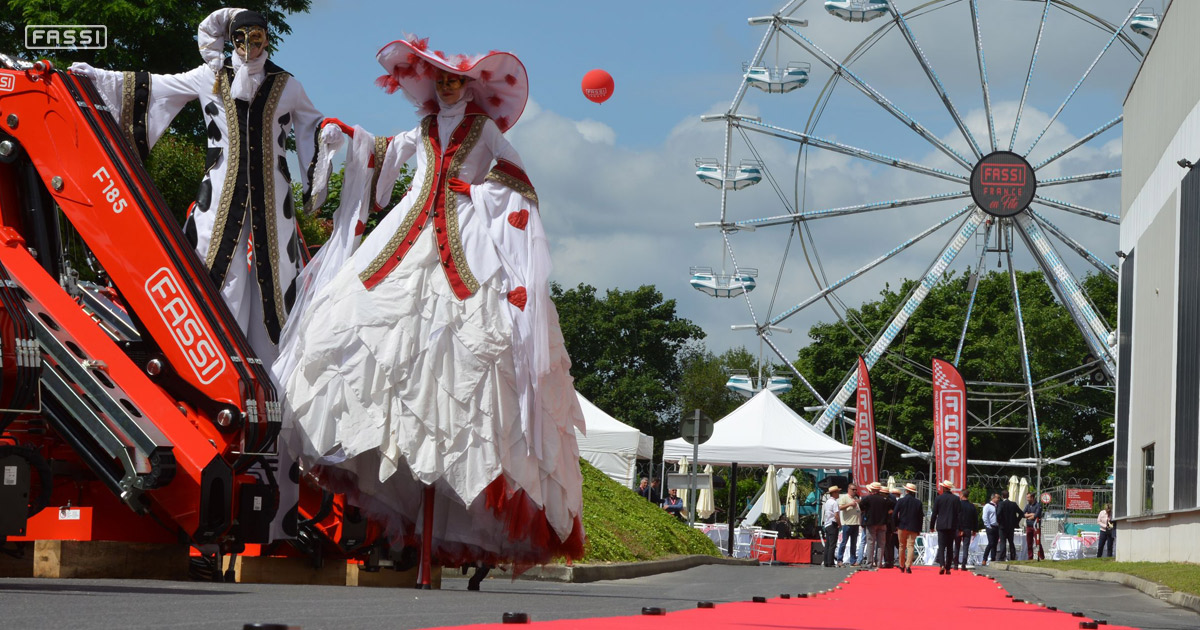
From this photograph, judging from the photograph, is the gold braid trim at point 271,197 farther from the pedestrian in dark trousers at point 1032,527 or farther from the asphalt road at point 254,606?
the pedestrian in dark trousers at point 1032,527

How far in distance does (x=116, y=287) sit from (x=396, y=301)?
51.2 inches

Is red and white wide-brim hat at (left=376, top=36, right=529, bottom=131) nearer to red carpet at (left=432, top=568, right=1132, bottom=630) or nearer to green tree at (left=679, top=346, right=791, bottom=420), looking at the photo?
red carpet at (left=432, top=568, right=1132, bottom=630)

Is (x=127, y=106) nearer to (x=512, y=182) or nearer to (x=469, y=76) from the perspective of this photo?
(x=469, y=76)

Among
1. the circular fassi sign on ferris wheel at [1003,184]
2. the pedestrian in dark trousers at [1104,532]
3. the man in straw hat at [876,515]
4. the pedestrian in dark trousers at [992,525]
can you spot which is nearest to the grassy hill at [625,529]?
the man in straw hat at [876,515]

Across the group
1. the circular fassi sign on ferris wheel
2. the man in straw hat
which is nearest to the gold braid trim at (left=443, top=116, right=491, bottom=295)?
the man in straw hat

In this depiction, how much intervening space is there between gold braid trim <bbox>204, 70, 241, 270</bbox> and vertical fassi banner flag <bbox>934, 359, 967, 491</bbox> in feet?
71.7

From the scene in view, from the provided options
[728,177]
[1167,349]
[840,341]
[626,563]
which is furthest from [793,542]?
[840,341]

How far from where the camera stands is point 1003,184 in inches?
1638

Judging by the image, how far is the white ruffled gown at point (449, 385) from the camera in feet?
24.0

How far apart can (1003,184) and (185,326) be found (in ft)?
120

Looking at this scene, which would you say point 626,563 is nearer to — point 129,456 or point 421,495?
→ point 421,495

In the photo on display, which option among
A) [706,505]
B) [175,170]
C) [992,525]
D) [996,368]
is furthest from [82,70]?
[996,368]

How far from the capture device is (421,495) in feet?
25.8

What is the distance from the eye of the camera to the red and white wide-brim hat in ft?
27.8
